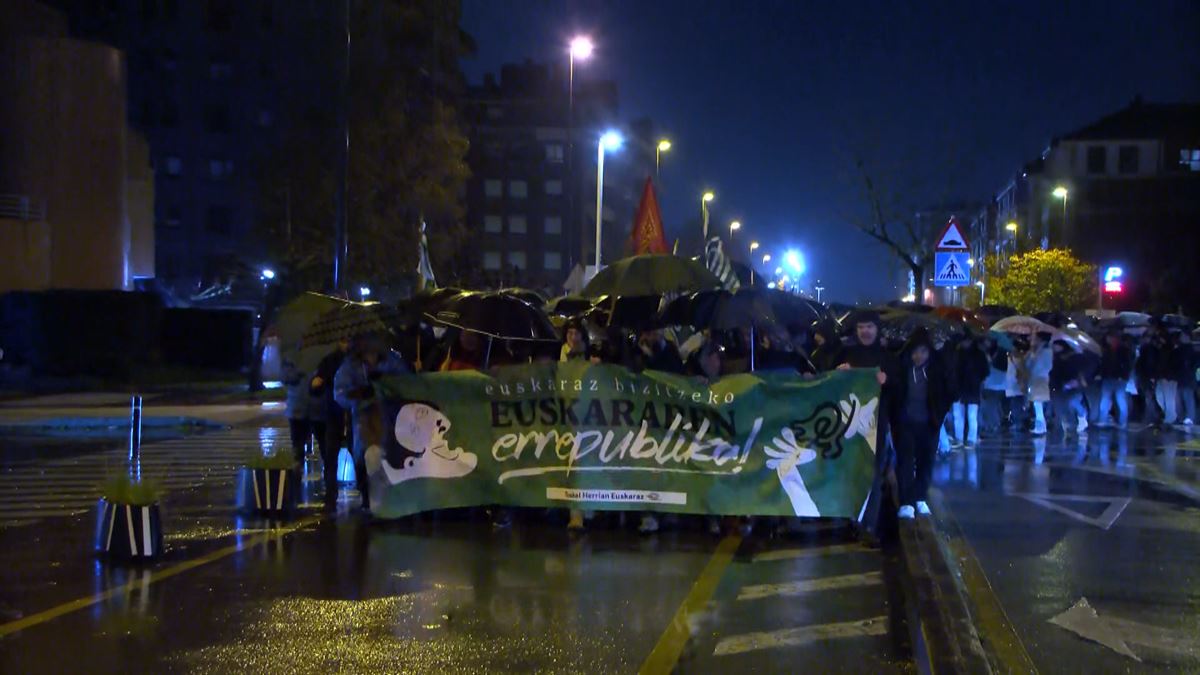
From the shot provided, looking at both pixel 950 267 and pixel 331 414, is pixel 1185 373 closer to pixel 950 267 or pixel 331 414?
pixel 950 267

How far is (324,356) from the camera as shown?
1323 centimetres

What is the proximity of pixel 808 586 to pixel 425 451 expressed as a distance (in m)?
3.93

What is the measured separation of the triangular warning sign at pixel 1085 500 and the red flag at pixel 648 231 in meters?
9.69

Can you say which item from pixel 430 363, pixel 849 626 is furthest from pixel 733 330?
pixel 849 626

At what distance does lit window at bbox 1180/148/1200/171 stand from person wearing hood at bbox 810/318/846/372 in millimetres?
69128

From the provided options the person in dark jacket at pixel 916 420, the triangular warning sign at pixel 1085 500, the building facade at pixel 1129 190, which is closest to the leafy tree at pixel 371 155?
the triangular warning sign at pixel 1085 500

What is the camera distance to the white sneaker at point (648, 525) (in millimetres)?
11875

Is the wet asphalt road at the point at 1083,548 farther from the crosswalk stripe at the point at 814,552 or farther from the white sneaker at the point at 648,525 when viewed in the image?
the white sneaker at the point at 648,525

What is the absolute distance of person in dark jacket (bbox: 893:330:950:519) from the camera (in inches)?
475

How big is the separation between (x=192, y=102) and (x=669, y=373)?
A: 69087mm

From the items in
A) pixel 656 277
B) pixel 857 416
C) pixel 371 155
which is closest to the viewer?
pixel 857 416

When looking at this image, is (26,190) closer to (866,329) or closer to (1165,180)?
(866,329)

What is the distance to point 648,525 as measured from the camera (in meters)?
11.9

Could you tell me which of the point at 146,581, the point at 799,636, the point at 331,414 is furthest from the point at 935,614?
the point at 331,414
